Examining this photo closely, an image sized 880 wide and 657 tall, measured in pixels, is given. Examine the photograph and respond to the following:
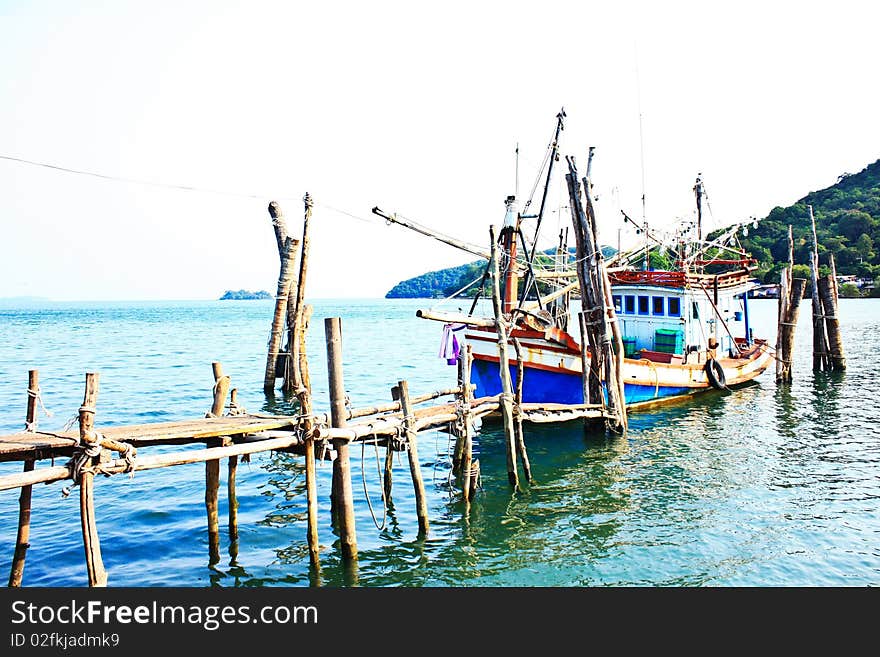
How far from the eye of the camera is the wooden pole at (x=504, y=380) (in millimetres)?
12836

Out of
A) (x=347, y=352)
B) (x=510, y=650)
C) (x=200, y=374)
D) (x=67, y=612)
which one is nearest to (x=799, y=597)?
(x=510, y=650)

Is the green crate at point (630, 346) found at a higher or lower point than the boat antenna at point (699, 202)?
lower

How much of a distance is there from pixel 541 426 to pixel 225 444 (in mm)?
11989

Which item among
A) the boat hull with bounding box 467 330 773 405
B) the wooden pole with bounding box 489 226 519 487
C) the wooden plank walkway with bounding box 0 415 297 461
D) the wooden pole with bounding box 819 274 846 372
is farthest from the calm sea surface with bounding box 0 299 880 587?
the wooden pole with bounding box 819 274 846 372

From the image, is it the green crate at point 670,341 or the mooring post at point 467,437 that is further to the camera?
the green crate at point 670,341

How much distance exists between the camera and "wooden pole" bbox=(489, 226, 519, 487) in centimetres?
1284

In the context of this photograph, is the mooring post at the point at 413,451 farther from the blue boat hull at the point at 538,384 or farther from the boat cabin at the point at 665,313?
the boat cabin at the point at 665,313

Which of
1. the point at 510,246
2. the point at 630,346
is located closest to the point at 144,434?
the point at 510,246

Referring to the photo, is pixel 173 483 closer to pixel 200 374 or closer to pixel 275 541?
pixel 275 541

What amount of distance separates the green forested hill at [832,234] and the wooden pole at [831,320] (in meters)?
70.6

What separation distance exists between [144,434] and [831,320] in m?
31.3

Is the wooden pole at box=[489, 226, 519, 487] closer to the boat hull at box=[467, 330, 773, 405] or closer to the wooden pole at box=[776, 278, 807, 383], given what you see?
the boat hull at box=[467, 330, 773, 405]

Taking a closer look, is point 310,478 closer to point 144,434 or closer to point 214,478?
point 214,478

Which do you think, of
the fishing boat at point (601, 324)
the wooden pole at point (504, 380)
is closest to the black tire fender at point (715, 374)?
the fishing boat at point (601, 324)
